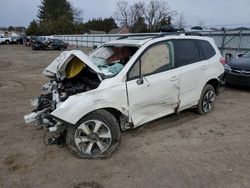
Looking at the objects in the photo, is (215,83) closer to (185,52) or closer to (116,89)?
(185,52)

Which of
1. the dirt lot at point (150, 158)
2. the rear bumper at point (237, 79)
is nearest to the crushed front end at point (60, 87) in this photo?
the dirt lot at point (150, 158)

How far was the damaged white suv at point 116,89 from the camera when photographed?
155 inches

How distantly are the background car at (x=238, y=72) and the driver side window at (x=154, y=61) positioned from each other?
4495 millimetres

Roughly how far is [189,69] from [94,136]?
2.36m

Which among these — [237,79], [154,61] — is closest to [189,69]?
[154,61]

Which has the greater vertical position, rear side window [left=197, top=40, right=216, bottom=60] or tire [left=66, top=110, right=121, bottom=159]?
rear side window [left=197, top=40, right=216, bottom=60]

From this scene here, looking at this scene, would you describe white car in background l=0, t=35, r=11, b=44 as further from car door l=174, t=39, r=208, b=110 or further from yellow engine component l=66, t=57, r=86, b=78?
car door l=174, t=39, r=208, b=110

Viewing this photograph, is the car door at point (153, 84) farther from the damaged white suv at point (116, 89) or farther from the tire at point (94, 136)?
the tire at point (94, 136)

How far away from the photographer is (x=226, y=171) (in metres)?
3.68

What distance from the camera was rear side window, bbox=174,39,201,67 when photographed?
16.6 feet

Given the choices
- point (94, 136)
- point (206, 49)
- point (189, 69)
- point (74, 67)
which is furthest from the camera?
point (206, 49)

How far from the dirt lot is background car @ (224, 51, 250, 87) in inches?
116

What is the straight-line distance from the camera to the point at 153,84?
4.51 meters

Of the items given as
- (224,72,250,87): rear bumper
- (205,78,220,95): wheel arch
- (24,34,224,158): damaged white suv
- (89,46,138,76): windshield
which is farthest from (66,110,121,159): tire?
Result: (224,72,250,87): rear bumper
